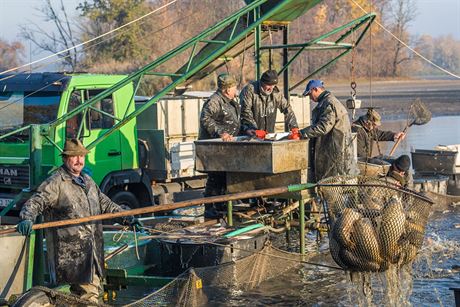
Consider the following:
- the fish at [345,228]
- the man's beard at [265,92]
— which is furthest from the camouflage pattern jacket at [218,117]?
the fish at [345,228]

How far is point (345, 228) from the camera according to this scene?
8859mm

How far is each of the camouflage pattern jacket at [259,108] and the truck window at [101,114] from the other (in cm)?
219

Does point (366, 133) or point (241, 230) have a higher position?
point (366, 133)

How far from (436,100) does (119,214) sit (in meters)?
37.1

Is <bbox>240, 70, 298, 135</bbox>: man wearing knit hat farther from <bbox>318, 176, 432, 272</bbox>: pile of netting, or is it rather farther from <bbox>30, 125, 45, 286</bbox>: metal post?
<bbox>318, 176, 432, 272</bbox>: pile of netting

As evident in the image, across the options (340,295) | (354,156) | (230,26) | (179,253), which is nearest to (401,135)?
(354,156)

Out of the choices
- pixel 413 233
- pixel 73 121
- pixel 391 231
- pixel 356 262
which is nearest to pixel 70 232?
pixel 356 262

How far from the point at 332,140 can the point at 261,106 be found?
1259mm

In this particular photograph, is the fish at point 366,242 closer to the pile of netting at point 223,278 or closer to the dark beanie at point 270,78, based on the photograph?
the pile of netting at point 223,278

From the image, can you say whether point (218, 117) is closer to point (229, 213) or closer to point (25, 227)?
point (229, 213)

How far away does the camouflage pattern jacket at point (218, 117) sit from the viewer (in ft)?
40.7

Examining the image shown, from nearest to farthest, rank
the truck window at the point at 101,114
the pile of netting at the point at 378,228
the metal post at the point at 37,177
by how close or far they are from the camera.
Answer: the metal post at the point at 37,177
the pile of netting at the point at 378,228
the truck window at the point at 101,114

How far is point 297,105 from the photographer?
1773 centimetres

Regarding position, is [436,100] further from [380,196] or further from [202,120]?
[380,196]
